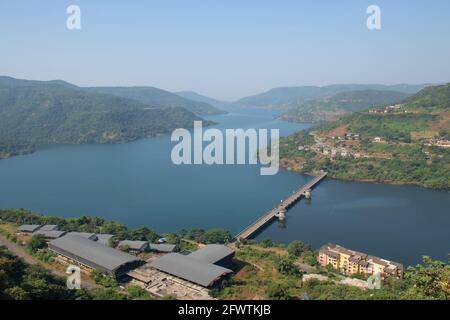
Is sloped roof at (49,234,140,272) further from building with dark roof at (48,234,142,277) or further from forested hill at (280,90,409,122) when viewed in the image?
forested hill at (280,90,409,122)

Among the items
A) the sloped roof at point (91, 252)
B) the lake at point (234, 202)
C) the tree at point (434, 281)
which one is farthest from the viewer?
the lake at point (234, 202)

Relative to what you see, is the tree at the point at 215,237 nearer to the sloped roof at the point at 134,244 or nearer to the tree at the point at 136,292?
the sloped roof at the point at 134,244

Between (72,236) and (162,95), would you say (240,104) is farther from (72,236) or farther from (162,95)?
(72,236)

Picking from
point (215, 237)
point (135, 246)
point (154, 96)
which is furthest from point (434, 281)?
point (154, 96)

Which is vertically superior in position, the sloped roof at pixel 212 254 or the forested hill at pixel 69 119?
the forested hill at pixel 69 119

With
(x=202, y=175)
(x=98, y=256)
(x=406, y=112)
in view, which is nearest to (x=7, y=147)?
(x=202, y=175)

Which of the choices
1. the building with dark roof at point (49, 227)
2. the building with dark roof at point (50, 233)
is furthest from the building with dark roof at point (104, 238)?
the building with dark roof at point (49, 227)

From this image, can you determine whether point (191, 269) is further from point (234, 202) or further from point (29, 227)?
point (234, 202)
